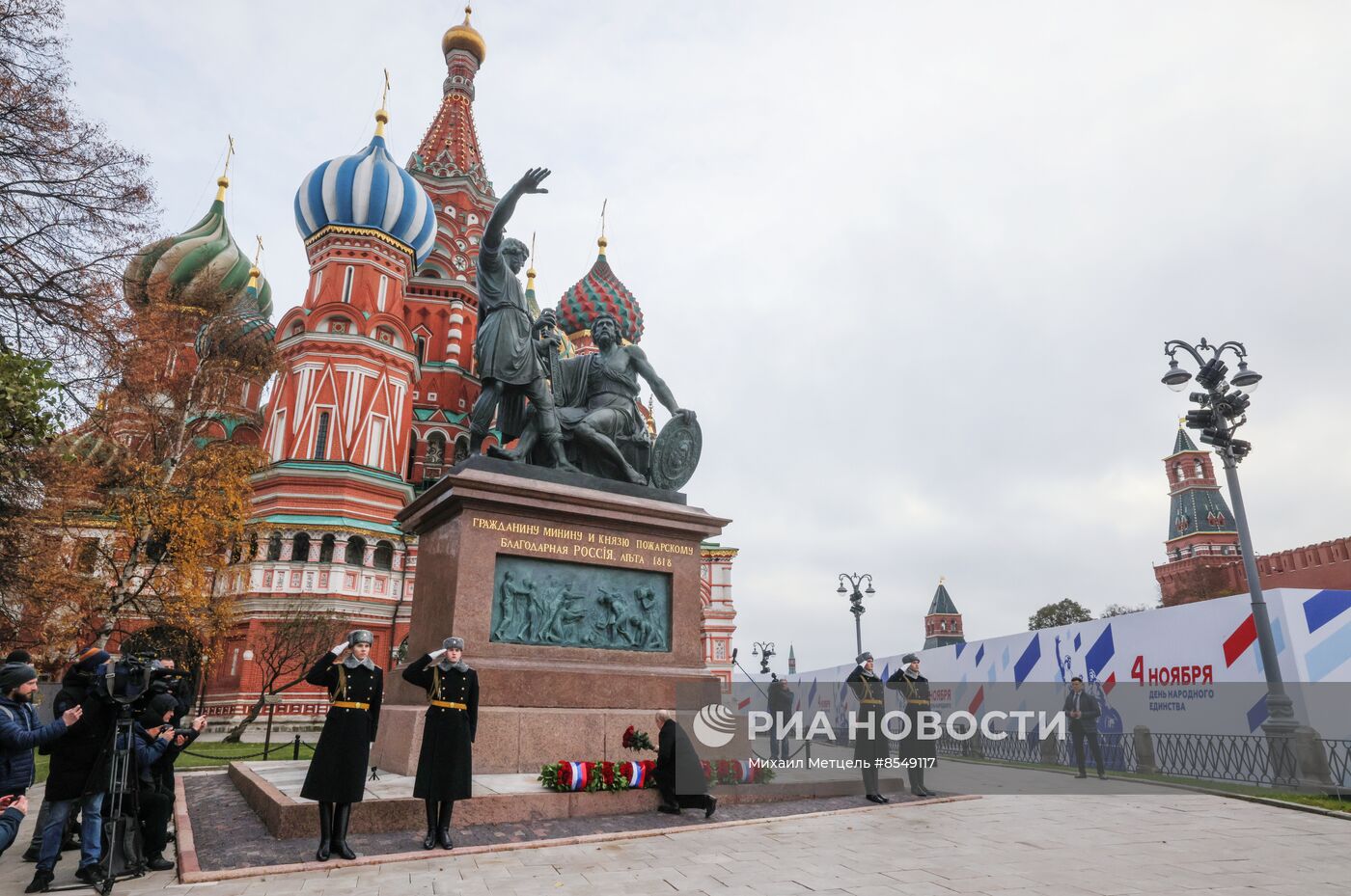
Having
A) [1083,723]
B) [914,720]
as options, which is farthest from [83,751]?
[1083,723]

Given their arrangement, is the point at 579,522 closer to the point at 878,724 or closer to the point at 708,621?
the point at 878,724

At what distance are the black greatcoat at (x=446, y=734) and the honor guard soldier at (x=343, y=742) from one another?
0.42 metres

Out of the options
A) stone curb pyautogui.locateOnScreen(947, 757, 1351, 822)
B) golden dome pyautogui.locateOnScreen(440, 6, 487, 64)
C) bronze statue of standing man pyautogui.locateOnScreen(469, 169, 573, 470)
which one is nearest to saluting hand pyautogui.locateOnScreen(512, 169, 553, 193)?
bronze statue of standing man pyautogui.locateOnScreen(469, 169, 573, 470)

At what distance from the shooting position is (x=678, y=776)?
7.65 m

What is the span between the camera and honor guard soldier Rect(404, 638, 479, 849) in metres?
6.05

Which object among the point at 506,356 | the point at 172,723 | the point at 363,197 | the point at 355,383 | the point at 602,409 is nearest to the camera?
the point at 172,723

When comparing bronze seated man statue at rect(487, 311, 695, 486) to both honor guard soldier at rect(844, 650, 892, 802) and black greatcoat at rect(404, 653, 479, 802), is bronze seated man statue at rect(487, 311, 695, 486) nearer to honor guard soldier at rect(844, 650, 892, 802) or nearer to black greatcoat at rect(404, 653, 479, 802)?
honor guard soldier at rect(844, 650, 892, 802)

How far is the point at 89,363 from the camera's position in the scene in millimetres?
11164

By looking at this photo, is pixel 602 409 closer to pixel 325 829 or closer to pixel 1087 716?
pixel 325 829

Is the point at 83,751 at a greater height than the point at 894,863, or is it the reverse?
the point at 83,751

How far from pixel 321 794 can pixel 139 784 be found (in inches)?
63.7

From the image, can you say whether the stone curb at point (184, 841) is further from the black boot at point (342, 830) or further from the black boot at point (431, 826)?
the black boot at point (431, 826)

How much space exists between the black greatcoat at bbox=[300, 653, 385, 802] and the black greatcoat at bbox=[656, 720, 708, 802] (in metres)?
2.87

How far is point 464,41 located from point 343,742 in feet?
202
